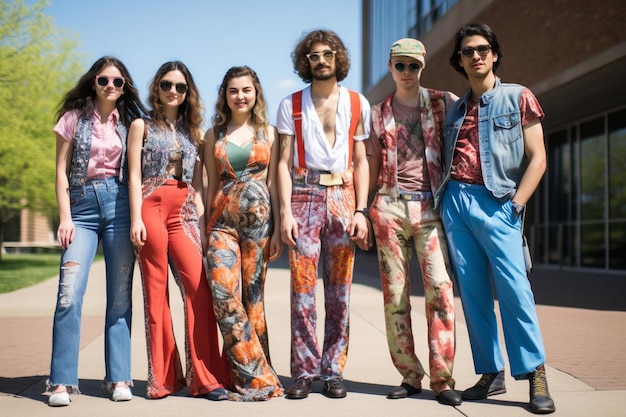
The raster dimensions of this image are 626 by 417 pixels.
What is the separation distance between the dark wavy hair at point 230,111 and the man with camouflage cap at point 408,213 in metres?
0.75

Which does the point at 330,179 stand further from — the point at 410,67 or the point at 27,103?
the point at 27,103

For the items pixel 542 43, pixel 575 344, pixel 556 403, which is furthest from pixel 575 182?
pixel 556 403

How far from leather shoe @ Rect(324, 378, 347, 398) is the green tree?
15.8 m

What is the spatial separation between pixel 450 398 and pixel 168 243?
2.00m

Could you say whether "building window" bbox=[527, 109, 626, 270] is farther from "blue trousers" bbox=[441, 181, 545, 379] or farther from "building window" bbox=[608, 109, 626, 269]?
"blue trousers" bbox=[441, 181, 545, 379]

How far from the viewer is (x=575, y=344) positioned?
265 inches

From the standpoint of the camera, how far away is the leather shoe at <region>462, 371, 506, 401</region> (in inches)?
173

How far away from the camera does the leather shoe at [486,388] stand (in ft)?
14.4

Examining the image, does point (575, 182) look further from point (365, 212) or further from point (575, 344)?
point (365, 212)

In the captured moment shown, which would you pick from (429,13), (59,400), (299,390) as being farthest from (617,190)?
(59,400)

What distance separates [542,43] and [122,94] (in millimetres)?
13262

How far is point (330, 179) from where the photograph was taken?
4488 mm

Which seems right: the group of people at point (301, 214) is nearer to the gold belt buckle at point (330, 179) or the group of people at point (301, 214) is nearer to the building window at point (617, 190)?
the gold belt buckle at point (330, 179)

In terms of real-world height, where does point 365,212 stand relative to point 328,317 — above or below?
above
